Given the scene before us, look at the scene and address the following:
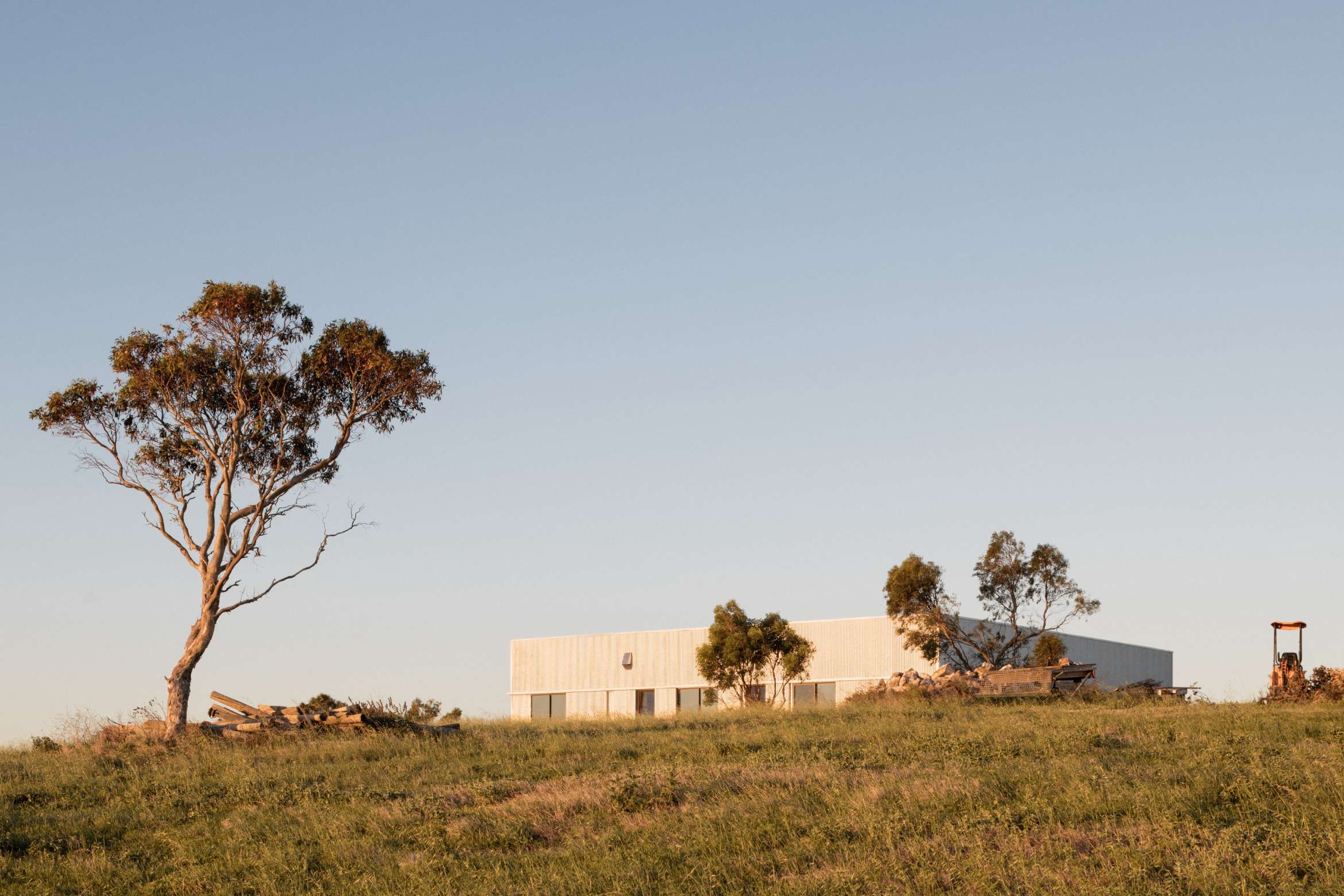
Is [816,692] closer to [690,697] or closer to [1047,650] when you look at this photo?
[690,697]

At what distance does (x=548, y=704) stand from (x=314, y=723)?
→ 46.7 metres

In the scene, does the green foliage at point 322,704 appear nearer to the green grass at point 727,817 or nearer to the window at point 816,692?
the green grass at point 727,817

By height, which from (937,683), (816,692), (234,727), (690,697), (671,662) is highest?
(234,727)

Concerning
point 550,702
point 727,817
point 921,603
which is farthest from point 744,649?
point 727,817

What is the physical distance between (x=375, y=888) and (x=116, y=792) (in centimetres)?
939

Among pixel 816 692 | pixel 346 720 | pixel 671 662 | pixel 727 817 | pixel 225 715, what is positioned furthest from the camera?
pixel 671 662

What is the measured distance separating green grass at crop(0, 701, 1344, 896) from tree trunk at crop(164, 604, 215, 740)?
6227 millimetres

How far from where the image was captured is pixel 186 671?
101 ft

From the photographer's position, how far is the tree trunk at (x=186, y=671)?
98.8ft

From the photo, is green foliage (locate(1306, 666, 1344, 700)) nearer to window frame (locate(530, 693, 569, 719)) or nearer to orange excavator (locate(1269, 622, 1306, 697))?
orange excavator (locate(1269, 622, 1306, 697))

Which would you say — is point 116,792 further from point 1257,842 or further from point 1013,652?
point 1013,652

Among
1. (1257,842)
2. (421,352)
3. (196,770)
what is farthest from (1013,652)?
(1257,842)

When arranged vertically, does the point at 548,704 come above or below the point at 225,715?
below

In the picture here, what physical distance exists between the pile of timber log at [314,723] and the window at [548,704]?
44735 mm
